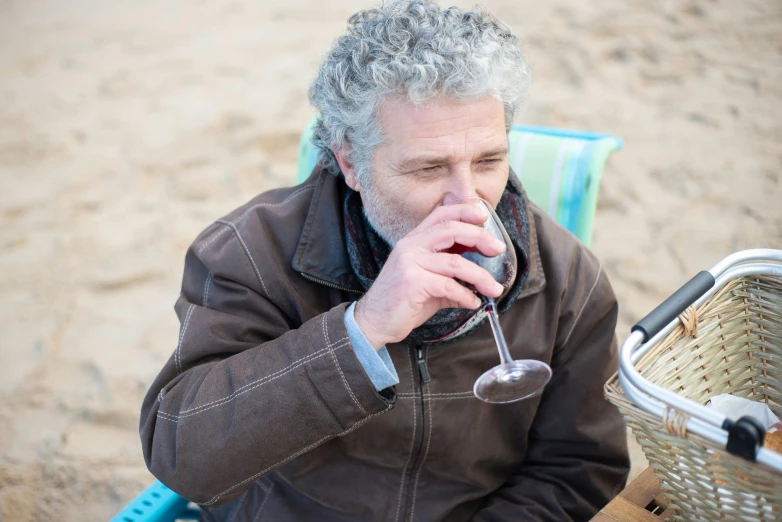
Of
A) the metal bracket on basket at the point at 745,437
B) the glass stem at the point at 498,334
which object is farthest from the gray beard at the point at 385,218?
the metal bracket on basket at the point at 745,437

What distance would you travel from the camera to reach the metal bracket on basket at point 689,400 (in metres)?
1.13

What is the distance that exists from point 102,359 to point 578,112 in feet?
11.0

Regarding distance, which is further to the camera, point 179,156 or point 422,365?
point 179,156

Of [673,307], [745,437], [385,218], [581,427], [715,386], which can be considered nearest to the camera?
[745,437]

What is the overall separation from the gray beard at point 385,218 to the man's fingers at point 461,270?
340 millimetres

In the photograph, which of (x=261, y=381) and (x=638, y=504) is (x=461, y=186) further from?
(x=638, y=504)

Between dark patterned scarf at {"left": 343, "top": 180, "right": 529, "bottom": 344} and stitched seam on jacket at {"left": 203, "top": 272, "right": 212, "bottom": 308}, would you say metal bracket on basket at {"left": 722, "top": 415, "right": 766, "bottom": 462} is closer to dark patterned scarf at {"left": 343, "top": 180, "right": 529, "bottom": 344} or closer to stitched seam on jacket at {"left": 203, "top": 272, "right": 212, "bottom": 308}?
dark patterned scarf at {"left": 343, "top": 180, "right": 529, "bottom": 344}

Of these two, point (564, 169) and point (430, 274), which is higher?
point (430, 274)

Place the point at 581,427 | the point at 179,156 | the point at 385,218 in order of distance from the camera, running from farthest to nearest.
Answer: the point at 179,156
the point at 581,427
the point at 385,218

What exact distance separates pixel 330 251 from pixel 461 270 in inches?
20.7

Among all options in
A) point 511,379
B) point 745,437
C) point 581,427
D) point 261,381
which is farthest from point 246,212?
point 745,437

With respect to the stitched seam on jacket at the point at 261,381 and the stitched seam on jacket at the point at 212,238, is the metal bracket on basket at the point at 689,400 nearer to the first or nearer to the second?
the stitched seam on jacket at the point at 261,381

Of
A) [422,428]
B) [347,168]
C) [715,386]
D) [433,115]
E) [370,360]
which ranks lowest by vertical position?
[422,428]

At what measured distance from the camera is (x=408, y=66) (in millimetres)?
1714
